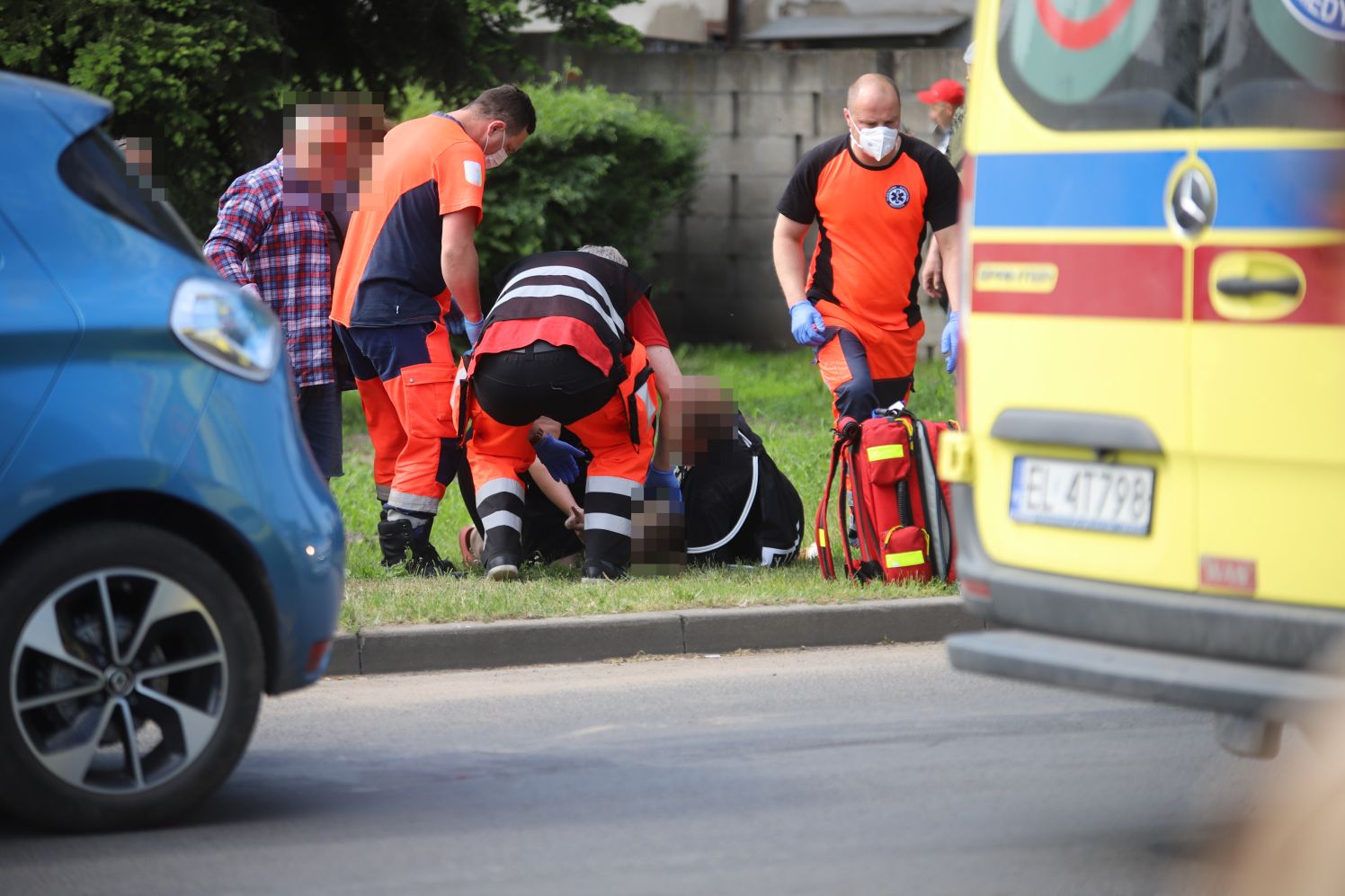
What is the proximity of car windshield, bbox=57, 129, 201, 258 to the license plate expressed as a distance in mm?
2008

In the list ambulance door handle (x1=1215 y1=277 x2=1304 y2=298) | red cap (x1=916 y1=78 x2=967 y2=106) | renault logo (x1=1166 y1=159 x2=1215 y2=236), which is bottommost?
ambulance door handle (x1=1215 y1=277 x2=1304 y2=298)

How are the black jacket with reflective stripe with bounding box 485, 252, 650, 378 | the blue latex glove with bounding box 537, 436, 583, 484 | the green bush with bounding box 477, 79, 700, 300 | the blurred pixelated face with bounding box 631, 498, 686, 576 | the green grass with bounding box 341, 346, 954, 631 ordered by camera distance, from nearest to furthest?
1. the green grass with bounding box 341, 346, 954, 631
2. the black jacket with reflective stripe with bounding box 485, 252, 650, 378
3. the blurred pixelated face with bounding box 631, 498, 686, 576
4. the blue latex glove with bounding box 537, 436, 583, 484
5. the green bush with bounding box 477, 79, 700, 300

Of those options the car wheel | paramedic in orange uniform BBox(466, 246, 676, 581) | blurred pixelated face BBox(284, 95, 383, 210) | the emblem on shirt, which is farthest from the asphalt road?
blurred pixelated face BBox(284, 95, 383, 210)

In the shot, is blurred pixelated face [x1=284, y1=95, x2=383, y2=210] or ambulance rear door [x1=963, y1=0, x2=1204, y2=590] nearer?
ambulance rear door [x1=963, y1=0, x2=1204, y2=590]

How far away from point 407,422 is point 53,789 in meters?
3.68

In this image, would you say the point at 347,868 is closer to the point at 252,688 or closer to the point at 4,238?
the point at 252,688

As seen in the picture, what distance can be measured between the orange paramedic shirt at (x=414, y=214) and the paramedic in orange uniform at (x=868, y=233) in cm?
144

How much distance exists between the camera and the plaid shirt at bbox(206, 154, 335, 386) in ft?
26.5

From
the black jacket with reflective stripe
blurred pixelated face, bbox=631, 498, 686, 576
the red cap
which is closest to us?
the black jacket with reflective stripe

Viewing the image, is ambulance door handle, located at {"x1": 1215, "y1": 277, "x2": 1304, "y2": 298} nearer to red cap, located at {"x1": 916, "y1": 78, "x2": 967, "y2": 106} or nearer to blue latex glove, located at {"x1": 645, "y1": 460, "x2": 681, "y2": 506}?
blue latex glove, located at {"x1": 645, "y1": 460, "x2": 681, "y2": 506}

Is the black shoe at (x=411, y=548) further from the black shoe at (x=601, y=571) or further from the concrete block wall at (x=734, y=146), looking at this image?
the concrete block wall at (x=734, y=146)

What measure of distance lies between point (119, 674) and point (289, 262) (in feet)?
13.1

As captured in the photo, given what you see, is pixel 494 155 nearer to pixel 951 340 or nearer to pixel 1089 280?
pixel 951 340

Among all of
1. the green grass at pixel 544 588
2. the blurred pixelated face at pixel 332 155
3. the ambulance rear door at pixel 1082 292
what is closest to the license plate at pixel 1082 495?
the ambulance rear door at pixel 1082 292
